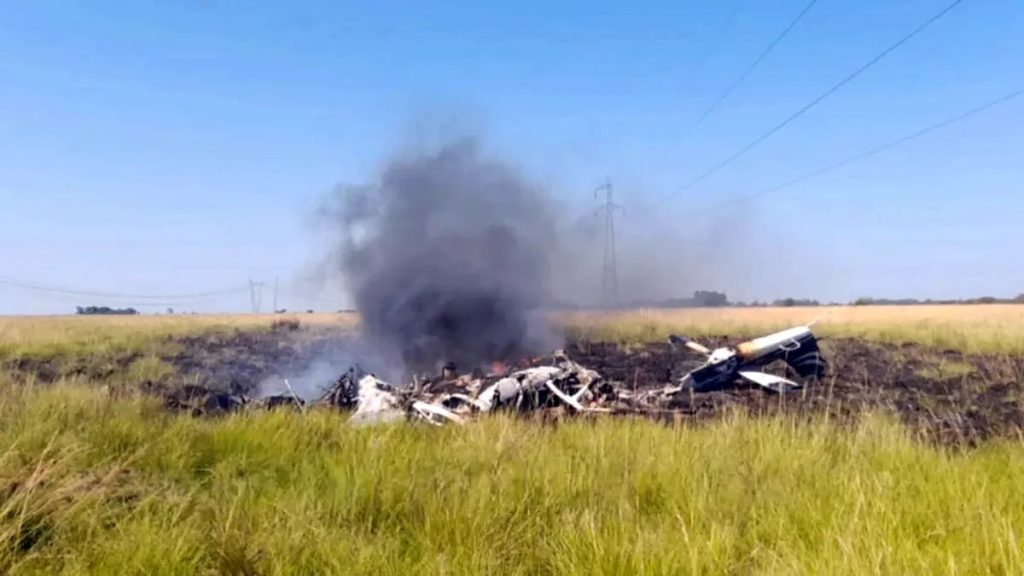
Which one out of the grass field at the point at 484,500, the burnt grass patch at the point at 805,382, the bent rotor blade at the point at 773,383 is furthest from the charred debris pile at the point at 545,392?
the grass field at the point at 484,500

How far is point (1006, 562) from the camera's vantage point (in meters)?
3.56

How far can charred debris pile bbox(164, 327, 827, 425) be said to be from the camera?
10.7 metres

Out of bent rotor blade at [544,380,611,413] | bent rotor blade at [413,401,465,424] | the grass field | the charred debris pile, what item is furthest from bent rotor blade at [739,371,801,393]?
bent rotor blade at [413,401,465,424]

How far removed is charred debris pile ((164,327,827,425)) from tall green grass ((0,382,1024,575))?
112 inches

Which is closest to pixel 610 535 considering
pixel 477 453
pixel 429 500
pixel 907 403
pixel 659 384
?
pixel 429 500

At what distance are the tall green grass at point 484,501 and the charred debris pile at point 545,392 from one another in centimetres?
285

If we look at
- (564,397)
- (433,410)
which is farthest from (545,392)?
(433,410)

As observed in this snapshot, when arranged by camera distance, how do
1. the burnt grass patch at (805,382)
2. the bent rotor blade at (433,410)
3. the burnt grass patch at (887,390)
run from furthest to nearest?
the bent rotor blade at (433,410) → the burnt grass patch at (805,382) → the burnt grass patch at (887,390)

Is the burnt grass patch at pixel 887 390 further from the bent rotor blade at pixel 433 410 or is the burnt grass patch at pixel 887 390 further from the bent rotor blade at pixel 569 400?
the bent rotor blade at pixel 433 410

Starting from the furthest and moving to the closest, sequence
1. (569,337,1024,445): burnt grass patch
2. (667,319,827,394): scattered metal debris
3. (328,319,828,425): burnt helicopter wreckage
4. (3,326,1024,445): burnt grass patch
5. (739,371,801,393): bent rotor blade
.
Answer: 1. (667,319,827,394): scattered metal debris
2. (739,371,801,393): bent rotor blade
3. (328,319,828,425): burnt helicopter wreckage
4. (3,326,1024,445): burnt grass patch
5. (569,337,1024,445): burnt grass patch

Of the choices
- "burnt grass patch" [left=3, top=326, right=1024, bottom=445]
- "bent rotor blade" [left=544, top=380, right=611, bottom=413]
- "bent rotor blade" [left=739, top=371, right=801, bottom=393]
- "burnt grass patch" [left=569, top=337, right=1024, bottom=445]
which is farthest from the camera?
"bent rotor blade" [left=739, top=371, right=801, bottom=393]

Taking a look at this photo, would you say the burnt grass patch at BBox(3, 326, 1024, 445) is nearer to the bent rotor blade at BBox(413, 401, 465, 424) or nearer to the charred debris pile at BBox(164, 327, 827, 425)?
the charred debris pile at BBox(164, 327, 827, 425)

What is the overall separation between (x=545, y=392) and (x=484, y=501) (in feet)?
23.6

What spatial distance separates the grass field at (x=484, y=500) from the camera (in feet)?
12.6
